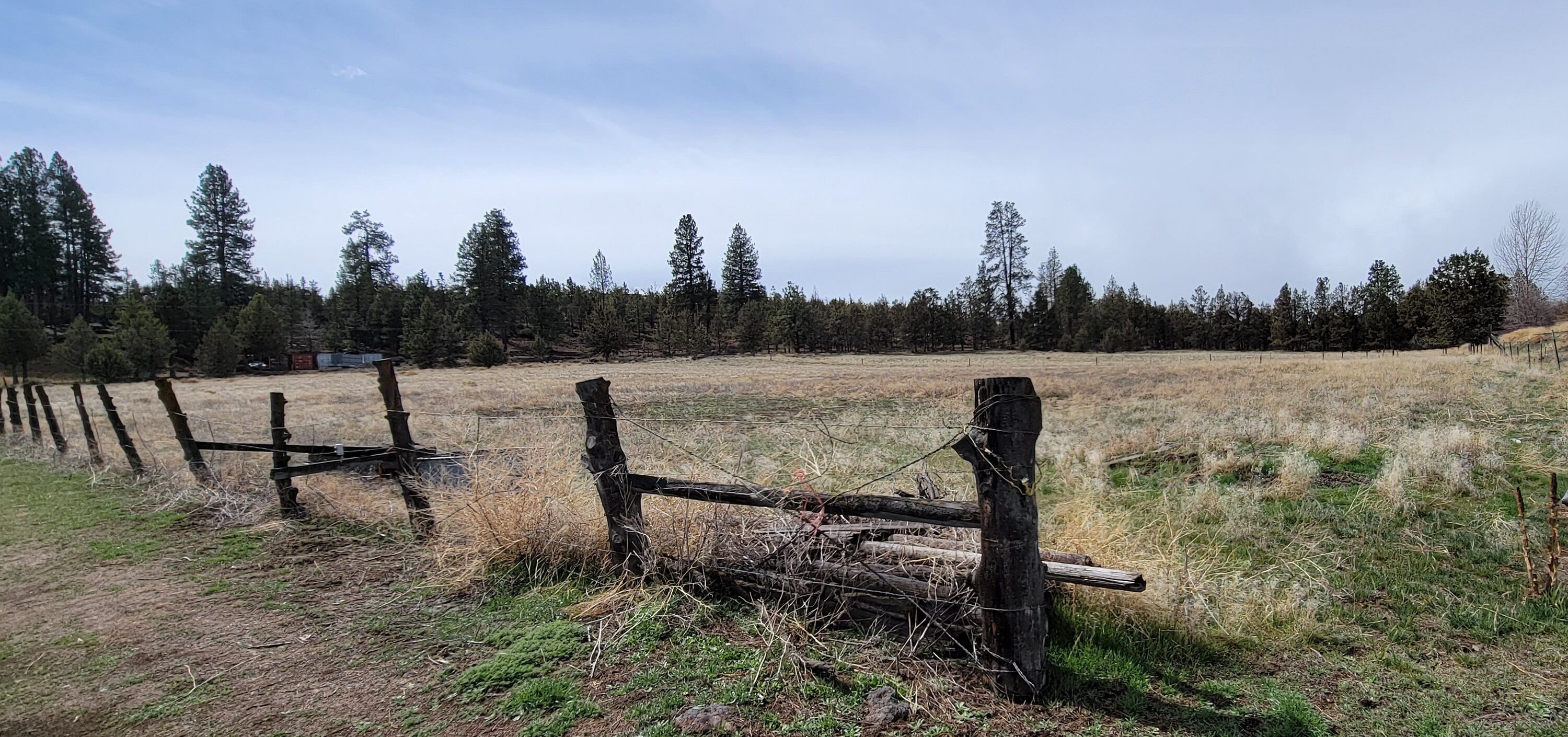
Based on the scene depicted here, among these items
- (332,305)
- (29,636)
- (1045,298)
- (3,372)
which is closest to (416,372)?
(3,372)

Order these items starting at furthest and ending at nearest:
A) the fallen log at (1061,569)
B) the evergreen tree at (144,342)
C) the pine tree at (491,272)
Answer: the pine tree at (491,272) < the evergreen tree at (144,342) < the fallen log at (1061,569)

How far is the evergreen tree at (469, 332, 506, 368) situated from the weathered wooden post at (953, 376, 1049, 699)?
64.7 metres

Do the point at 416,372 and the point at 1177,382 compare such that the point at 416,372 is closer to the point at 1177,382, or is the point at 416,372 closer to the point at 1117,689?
the point at 1177,382

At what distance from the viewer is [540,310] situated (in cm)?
Answer: 8112

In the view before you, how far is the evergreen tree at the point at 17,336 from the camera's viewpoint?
1732 inches

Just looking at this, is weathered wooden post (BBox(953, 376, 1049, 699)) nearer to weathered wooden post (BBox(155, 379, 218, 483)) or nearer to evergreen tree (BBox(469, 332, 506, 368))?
weathered wooden post (BBox(155, 379, 218, 483))

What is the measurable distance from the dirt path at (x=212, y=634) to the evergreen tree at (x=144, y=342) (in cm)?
5550

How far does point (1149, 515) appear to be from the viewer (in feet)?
26.1

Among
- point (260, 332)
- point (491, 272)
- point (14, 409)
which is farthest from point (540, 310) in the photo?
point (14, 409)

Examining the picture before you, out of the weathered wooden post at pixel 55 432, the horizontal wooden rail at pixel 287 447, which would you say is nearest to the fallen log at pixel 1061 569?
the horizontal wooden rail at pixel 287 447

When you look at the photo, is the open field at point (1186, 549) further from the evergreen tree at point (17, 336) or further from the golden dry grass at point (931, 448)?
the evergreen tree at point (17, 336)

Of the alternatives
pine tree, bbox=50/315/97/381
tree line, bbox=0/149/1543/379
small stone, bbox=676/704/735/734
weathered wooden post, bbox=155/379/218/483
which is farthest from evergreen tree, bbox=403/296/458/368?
small stone, bbox=676/704/735/734

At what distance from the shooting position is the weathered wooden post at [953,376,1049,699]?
11.5 feet

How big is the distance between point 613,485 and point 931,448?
359 inches
